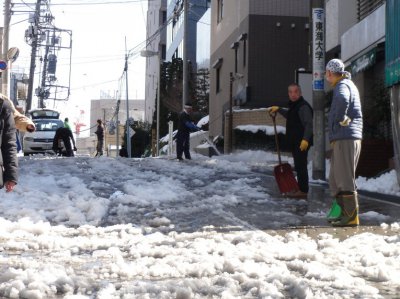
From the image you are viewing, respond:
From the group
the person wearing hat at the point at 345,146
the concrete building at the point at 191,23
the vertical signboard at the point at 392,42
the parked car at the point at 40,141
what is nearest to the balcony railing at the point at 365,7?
the vertical signboard at the point at 392,42

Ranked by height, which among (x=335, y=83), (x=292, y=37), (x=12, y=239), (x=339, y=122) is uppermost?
(x=292, y=37)

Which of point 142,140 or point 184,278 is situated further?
point 142,140

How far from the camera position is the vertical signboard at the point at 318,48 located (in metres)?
11.3

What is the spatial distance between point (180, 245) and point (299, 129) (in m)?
4.03

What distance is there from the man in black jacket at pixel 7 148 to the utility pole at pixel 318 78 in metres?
7.14

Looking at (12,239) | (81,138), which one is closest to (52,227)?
(12,239)

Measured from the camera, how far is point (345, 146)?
6.69 metres

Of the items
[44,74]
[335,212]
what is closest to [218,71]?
[335,212]

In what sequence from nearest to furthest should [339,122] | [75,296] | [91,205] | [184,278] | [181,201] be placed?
[75,296]
[184,278]
[339,122]
[91,205]
[181,201]

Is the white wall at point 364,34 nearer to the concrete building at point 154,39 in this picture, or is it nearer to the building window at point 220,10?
the building window at point 220,10

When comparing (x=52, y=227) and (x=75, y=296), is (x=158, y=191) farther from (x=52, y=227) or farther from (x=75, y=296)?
(x=75, y=296)

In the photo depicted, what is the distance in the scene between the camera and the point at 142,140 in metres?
51.5

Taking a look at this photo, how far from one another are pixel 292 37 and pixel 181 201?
638 inches

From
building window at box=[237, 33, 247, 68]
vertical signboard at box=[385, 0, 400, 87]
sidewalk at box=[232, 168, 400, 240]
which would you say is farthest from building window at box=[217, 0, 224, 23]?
sidewalk at box=[232, 168, 400, 240]
